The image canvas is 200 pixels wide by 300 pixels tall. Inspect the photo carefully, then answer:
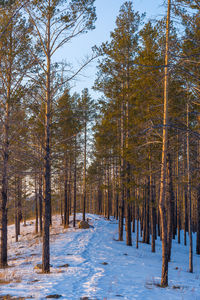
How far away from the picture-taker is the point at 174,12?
8.52 metres

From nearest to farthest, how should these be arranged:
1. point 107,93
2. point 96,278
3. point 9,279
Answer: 1. point 9,279
2. point 96,278
3. point 107,93

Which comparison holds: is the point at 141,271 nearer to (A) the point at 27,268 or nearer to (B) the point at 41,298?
(A) the point at 27,268

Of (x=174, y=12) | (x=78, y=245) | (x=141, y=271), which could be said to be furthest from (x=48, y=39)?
(x=78, y=245)

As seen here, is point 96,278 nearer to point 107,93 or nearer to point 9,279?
point 9,279

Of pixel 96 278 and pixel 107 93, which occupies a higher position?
pixel 107 93

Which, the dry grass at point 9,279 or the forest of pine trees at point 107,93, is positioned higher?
the forest of pine trees at point 107,93

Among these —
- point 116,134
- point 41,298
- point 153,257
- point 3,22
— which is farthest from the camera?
point 116,134

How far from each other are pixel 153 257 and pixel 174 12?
12.6 m

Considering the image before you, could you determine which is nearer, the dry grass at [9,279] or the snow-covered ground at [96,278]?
the snow-covered ground at [96,278]

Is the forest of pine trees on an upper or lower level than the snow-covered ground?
upper

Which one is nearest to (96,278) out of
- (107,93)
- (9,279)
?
(9,279)

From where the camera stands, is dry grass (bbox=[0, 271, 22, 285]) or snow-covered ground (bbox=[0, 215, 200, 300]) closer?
snow-covered ground (bbox=[0, 215, 200, 300])

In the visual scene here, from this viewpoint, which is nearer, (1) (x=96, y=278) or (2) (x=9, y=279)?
(2) (x=9, y=279)

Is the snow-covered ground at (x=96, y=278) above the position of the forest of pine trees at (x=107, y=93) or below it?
below
